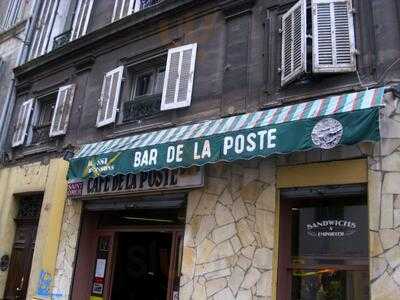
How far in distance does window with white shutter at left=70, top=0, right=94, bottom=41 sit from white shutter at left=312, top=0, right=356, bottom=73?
653 cm

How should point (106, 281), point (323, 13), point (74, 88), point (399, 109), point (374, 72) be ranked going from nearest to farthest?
point (399, 109)
point (374, 72)
point (323, 13)
point (106, 281)
point (74, 88)

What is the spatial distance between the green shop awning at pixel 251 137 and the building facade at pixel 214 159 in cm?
2

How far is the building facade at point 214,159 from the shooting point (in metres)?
6.04

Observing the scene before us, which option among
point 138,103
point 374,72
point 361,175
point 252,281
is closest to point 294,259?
point 252,281

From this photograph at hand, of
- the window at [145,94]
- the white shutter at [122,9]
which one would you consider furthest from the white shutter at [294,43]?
the white shutter at [122,9]

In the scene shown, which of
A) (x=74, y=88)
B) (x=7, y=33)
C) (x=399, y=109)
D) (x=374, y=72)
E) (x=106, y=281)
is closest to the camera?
(x=399, y=109)

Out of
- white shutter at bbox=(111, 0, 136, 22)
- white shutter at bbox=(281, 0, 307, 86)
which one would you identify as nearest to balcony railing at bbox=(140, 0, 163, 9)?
white shutter at bbox=(111, 0, 136, 22)

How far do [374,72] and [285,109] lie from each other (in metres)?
1.29

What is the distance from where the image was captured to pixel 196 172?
25.0ft

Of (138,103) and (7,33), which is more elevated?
(7,33)

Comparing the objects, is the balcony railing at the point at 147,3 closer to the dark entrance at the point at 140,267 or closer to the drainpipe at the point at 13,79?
the drainpipe at the point at 13,79

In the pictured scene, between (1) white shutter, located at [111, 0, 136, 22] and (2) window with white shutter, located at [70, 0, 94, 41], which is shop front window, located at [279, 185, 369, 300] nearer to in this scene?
(1) white shutter, located at [111, 0, 136, 22]

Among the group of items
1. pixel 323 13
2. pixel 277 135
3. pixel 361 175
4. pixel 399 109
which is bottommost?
pixel 361 175

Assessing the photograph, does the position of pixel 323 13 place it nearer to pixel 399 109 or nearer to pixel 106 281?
pixel 399 109
